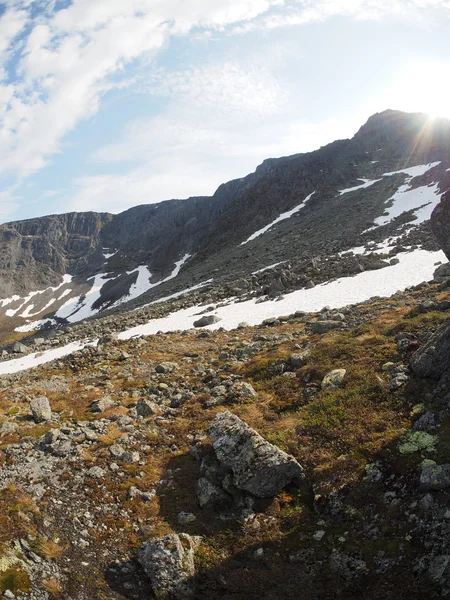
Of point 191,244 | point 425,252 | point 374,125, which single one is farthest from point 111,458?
point 191,244

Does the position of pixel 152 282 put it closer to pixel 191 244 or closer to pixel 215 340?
pixel 191 244

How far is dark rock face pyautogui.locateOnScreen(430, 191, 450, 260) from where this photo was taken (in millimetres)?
13602

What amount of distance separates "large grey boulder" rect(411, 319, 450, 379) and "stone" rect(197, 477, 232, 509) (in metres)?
7.89

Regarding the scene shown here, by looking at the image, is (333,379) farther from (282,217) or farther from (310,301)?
(282,217)

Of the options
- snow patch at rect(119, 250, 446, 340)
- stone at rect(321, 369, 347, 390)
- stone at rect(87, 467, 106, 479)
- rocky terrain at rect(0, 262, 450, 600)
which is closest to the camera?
rocky terrain at rect(0, 262, 450, 600)

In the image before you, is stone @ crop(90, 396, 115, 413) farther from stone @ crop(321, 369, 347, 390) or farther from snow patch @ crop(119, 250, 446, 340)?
snow patch @ crop(119, 250, 446, 340)

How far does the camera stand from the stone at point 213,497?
10.2 metres

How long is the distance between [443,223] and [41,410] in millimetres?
18097

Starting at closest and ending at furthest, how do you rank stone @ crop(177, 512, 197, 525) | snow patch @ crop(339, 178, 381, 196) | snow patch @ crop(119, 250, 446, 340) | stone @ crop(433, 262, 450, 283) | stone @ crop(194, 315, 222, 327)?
1. stone @ crop(177, 512, 197, 525)
2. stone @ crop(433, 262, 450, 283)
3. snow patch @ crop(119, 250, 446, 340)
4. stone @ crop(194, 315, 222, 327)
5. snow patch @ crop(339, 178, 381, 196)

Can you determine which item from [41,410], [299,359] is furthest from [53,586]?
[299,359]

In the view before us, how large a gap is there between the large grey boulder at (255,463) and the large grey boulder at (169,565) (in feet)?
7.38

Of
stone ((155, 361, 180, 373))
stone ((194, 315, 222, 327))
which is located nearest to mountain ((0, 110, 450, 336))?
stone ((194, 315, 222, 327))

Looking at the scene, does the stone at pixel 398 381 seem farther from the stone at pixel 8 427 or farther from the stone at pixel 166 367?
the stone at pixel 8 427

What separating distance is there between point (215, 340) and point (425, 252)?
26431 millimetres
